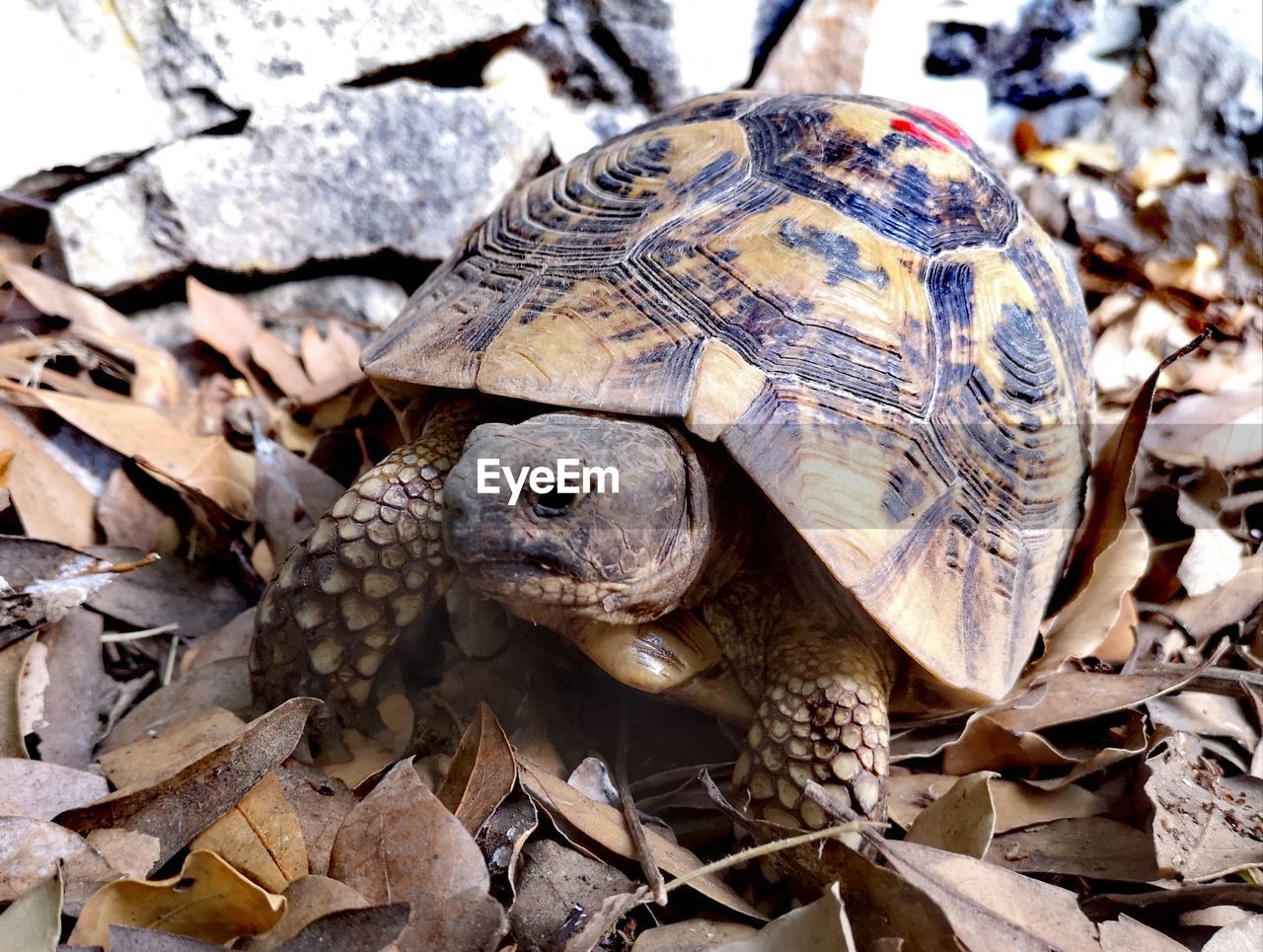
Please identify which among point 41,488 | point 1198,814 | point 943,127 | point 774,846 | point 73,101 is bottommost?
point 1198,814

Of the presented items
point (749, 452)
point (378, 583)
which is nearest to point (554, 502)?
point (749, 452)

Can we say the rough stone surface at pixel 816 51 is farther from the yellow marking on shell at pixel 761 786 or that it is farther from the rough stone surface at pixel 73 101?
the yellow marking on shell at pixel 761 786

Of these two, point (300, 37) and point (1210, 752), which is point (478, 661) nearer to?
point (1210, 752)

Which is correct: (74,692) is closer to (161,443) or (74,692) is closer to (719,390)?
(161,443)

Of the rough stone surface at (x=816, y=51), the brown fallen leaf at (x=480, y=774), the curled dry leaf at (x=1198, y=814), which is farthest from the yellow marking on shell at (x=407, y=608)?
the rough stone surface at (x=816, y=51)

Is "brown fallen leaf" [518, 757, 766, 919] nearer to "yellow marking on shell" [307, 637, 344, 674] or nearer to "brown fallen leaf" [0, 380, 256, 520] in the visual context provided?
"yellow marking on shell" [307, 637, 344, 674]

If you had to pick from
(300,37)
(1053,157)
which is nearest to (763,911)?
(300,37)

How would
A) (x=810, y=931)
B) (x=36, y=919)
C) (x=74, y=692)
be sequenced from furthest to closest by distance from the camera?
(x=74, y=692) < (x=810, y=931) < (x=36, y=919)
